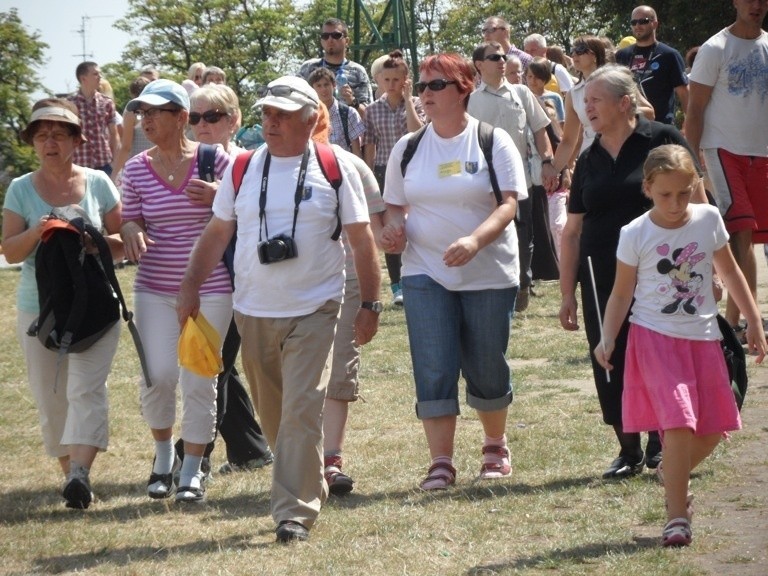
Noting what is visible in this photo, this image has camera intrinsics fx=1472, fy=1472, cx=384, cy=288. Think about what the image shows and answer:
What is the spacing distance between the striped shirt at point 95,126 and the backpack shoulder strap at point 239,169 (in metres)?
11.0

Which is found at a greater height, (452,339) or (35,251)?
(35,251)

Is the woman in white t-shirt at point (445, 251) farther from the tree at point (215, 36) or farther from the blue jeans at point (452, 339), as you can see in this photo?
the tree at point (215, 36)

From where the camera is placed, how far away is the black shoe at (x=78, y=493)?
7.10 m

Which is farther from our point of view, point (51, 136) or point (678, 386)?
point (51, 136)

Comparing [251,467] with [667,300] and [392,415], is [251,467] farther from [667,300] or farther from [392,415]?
[667,300]

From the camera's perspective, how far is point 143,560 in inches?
241

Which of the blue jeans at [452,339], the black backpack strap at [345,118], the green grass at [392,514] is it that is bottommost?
the green grass at [392,514]

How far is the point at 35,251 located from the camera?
286 inches

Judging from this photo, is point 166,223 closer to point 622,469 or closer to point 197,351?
point 197,351

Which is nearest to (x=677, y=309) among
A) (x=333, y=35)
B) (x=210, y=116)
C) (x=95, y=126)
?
(x=210, y=116)

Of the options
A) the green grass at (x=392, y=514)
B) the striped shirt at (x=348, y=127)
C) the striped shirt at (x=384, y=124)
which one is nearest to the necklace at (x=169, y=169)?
the green grass at (x=392, y=514)

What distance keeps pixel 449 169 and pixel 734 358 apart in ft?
5.56

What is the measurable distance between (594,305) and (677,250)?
45.2 inches

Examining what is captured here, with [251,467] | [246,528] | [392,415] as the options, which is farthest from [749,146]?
[246,528]
